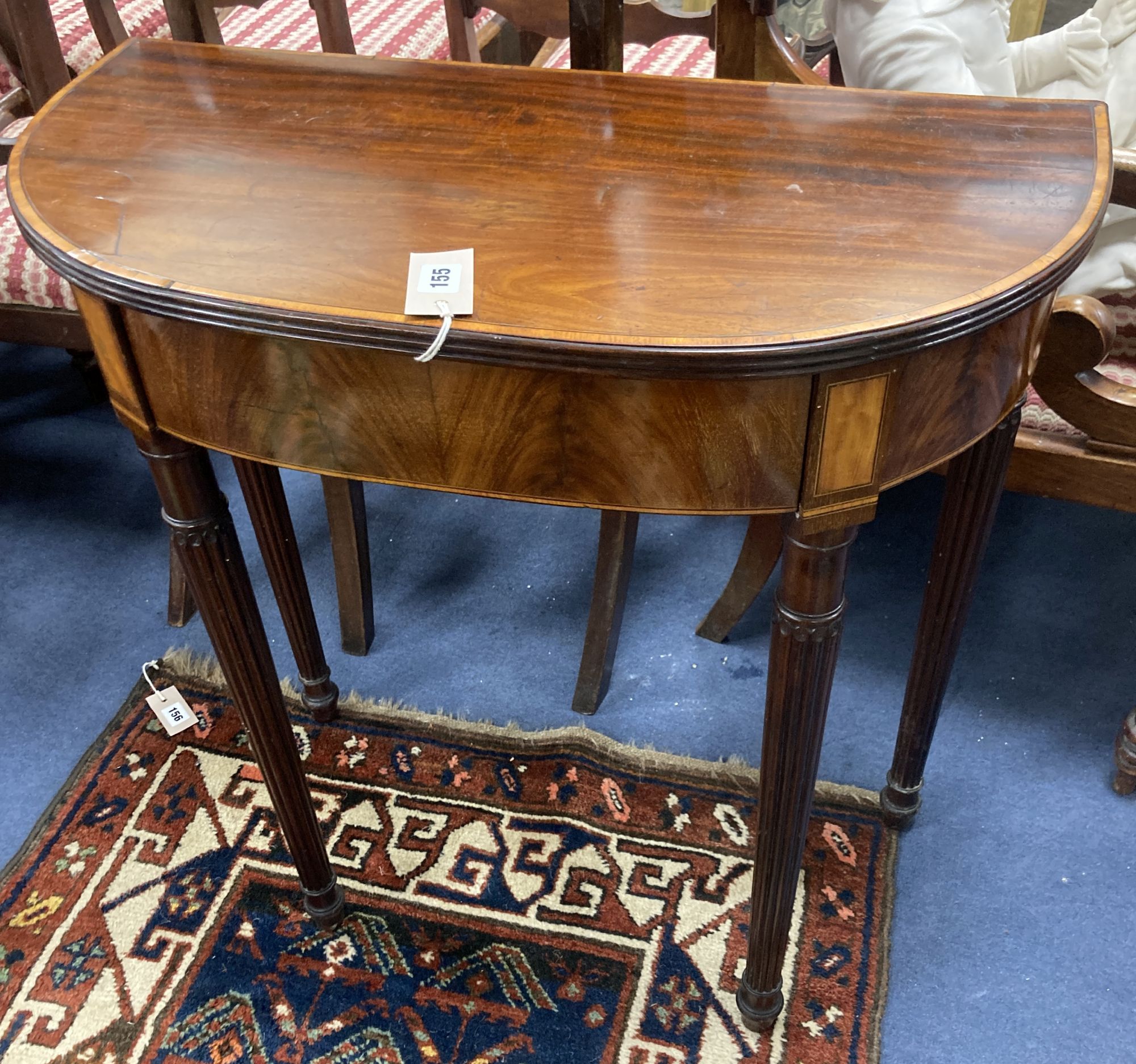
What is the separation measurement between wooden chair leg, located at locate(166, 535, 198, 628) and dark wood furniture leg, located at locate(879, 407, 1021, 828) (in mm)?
1039

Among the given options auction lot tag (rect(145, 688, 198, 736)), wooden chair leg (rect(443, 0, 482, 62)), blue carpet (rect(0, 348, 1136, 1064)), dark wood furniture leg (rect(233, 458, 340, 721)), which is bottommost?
blue carpet (rect(0, 348, 1136, 1064))

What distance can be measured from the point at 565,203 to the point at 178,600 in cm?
105

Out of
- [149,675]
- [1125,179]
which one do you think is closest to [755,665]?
[1125,179]

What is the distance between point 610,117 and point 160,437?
48cm

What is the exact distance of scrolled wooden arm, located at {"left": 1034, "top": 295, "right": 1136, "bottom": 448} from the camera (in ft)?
3.48

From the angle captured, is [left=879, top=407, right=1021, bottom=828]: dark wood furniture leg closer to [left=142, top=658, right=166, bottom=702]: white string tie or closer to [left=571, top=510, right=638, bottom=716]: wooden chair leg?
[left=571, top=510, right=638, bottom=716]: wooden chair leg

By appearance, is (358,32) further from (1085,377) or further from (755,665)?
(1085,377)

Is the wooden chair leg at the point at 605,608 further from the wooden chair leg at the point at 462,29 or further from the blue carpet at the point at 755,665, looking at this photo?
the wooden chair leg at the point at 462,29

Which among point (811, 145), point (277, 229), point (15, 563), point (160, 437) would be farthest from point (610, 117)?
point (15, 563)

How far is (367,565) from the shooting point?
1.54 m

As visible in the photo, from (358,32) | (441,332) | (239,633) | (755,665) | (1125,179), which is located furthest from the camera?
(358,32)

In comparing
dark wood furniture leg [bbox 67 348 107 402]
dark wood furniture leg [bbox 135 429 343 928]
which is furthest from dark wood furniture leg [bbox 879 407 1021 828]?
dark wood furniture leg [bbox 67 348 107 402]

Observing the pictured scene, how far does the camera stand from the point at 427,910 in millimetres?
1268

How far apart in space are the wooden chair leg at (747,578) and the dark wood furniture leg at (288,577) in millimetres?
548
